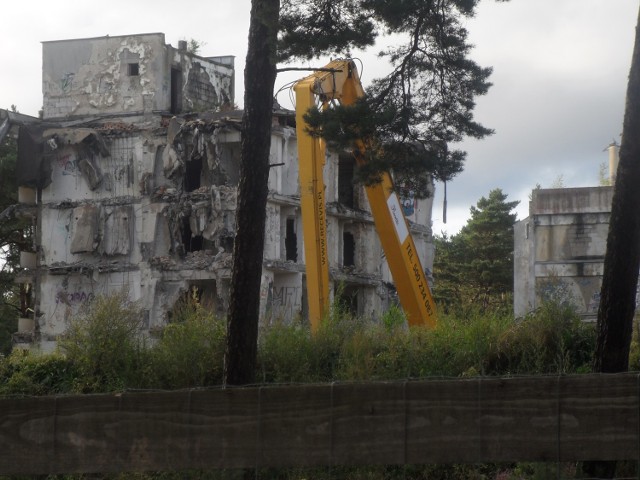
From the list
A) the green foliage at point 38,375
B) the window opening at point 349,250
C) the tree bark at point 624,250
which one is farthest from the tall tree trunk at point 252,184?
the window opening at point 349,250

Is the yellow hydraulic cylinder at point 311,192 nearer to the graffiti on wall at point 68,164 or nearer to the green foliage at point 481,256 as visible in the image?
the graffiti on wall at point 68,164

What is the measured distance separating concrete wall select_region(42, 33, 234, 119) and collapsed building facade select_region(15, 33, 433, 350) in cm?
4

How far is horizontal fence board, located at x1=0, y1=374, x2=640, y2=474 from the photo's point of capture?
1116 cm

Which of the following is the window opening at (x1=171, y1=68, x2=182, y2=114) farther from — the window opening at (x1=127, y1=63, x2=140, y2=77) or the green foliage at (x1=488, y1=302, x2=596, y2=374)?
the green foliage at (x1=488, y1=302, x2=596, y2=374)

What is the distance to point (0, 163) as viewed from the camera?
48344mm

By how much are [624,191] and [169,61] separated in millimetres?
32510

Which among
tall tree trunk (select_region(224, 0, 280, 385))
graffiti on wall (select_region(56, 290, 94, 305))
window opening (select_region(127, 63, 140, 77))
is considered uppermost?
window opening (select_region(127, 63, 140, 77))

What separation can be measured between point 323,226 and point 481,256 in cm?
3766

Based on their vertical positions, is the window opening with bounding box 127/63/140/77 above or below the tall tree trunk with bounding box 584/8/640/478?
above

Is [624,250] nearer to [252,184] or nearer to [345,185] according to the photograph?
[252,184]

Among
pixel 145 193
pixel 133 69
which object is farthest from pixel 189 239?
pixel 133 69

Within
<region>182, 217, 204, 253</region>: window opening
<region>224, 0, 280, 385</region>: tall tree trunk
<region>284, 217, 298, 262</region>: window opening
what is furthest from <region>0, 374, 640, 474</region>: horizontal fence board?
<region>284, 217, 298, 262</region>: window opening

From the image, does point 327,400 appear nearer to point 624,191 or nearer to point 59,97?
point 624,191

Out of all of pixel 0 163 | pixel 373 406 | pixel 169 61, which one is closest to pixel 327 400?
pixel 373 406
